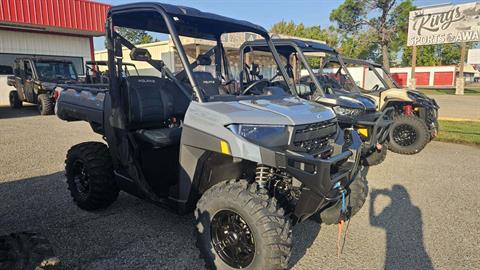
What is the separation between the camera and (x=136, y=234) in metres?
3.59


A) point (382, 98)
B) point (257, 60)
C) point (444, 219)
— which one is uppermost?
point (257, 60)

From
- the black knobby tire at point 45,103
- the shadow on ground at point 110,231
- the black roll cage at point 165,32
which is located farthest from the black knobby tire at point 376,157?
the black knobby tire at point 45,103

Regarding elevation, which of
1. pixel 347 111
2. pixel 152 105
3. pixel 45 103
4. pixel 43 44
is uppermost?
pixel 43 44

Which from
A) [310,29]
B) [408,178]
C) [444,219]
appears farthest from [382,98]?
[310,29]

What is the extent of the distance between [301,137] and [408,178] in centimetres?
375

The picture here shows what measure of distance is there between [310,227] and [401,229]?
974 millimetres

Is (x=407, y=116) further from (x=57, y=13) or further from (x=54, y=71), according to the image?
(x=57, y=13)

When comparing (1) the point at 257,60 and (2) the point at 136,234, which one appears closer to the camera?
(2) the point at 136,234

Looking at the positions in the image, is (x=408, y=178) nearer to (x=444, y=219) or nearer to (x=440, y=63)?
(x=444, y=219)

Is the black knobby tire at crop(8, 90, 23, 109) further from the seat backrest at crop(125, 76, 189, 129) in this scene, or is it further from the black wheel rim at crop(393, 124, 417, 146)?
the black wheel rim at crop(393, 124, 417, 146)

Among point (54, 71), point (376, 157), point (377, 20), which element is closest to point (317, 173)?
point (376, 157)

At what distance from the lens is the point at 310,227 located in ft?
12.6

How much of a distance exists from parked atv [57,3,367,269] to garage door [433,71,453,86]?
62418 millimetres

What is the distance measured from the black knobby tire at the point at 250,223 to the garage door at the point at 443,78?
2492 inches
